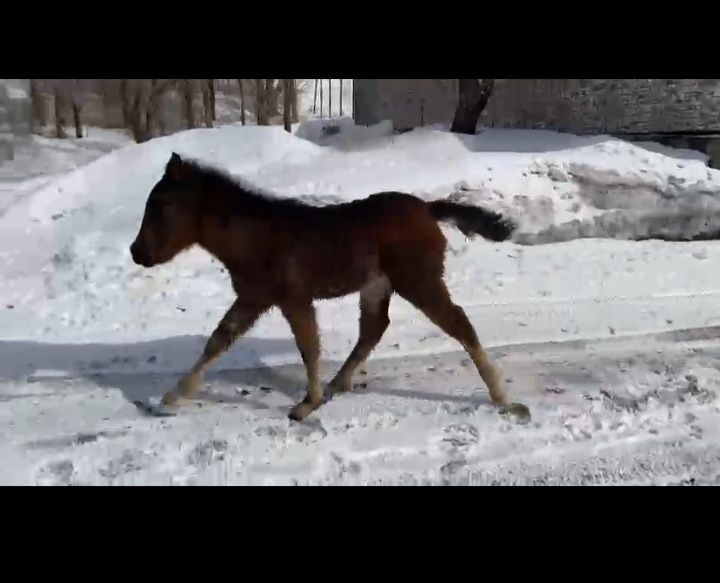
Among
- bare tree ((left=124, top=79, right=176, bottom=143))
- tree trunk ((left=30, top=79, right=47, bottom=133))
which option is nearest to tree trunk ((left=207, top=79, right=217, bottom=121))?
bare tree ((left=124, top=79, right=176, bottom=143))

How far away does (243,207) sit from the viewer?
408cm

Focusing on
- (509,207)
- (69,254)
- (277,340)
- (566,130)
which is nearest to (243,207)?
(277,340)

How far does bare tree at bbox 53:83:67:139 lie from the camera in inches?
272

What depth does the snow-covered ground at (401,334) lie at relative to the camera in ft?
12.5

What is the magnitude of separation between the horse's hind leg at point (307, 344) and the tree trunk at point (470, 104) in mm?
6049

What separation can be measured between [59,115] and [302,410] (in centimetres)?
496

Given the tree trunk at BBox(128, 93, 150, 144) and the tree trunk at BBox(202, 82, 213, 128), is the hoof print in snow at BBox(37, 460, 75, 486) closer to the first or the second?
the tree trunk at BBox(202, 82, 213, 128)

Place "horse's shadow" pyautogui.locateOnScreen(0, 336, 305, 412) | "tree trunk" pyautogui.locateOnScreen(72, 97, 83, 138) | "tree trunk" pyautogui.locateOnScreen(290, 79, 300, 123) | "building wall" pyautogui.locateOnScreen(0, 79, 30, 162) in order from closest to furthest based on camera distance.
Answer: "horse's shadow" pyautogui.locateOnScreen(0, 336, 305, 412)
"building wall" pyautogui.locateOnScreen(0, 79, 30, 162)
"tree trunk" pyautogui.locateOnScreen(72, 97, 83, 138)
"tree trunk" pyautogui.locateOnScreen(290, 79, 300, 123)

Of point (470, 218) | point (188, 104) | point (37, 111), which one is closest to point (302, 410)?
point (470, 218)

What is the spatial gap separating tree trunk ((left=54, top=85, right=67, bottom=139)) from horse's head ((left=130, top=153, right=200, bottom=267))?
126 inches

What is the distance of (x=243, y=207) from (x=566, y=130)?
23.8 feet

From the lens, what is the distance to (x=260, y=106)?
8.40 metres

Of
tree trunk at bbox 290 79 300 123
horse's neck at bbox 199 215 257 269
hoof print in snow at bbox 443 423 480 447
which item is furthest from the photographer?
tree trunk at bbox 290 79 300 123
